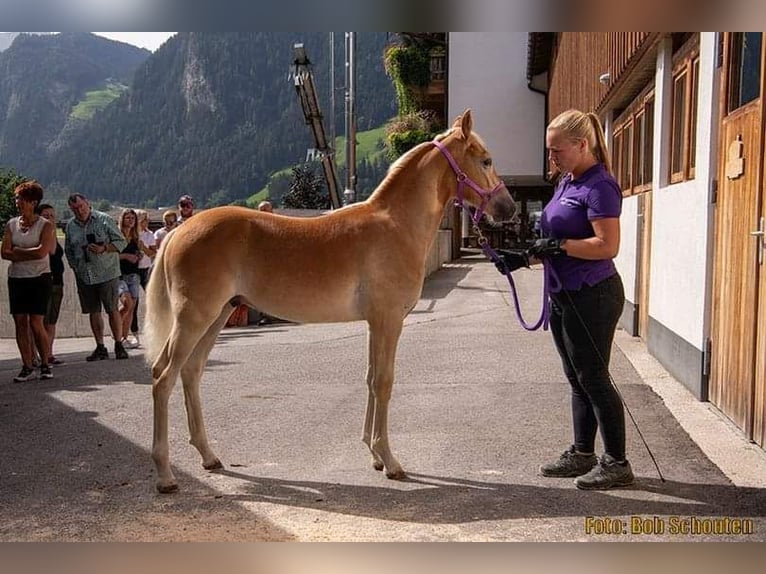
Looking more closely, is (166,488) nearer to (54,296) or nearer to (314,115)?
(314,115)

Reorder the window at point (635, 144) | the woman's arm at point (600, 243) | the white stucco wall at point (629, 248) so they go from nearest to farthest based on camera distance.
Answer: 1. the woman's arm at point (600, 243)
2. the window at point (635, 144)
3. the white stucco wall at point (629, 248)

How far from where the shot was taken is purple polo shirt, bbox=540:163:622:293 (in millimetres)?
3576

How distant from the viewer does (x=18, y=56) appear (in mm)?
4316

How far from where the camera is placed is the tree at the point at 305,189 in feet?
15.5

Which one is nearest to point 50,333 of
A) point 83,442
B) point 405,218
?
point 83,442

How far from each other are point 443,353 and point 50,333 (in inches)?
150

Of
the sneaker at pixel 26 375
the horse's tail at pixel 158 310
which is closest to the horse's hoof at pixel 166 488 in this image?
the horse's tail at pixel 158 310

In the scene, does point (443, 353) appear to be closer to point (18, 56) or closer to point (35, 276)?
point (35, 276)

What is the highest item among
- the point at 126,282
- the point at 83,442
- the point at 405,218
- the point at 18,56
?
the point at 18,56

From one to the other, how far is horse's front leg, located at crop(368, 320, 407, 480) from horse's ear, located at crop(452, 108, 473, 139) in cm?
103

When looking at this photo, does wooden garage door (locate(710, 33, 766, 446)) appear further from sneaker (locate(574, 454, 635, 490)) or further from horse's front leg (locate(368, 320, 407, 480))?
horse's front leg (locate(368, 320, 407, 480))

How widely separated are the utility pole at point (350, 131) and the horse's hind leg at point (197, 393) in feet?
3.46

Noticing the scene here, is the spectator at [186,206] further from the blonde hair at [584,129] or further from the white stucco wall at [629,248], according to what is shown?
the white stucco wall at [629,248]

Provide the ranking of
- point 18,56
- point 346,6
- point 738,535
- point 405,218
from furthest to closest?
point 18,56, point 405,218, point 346,6, point 738,535
